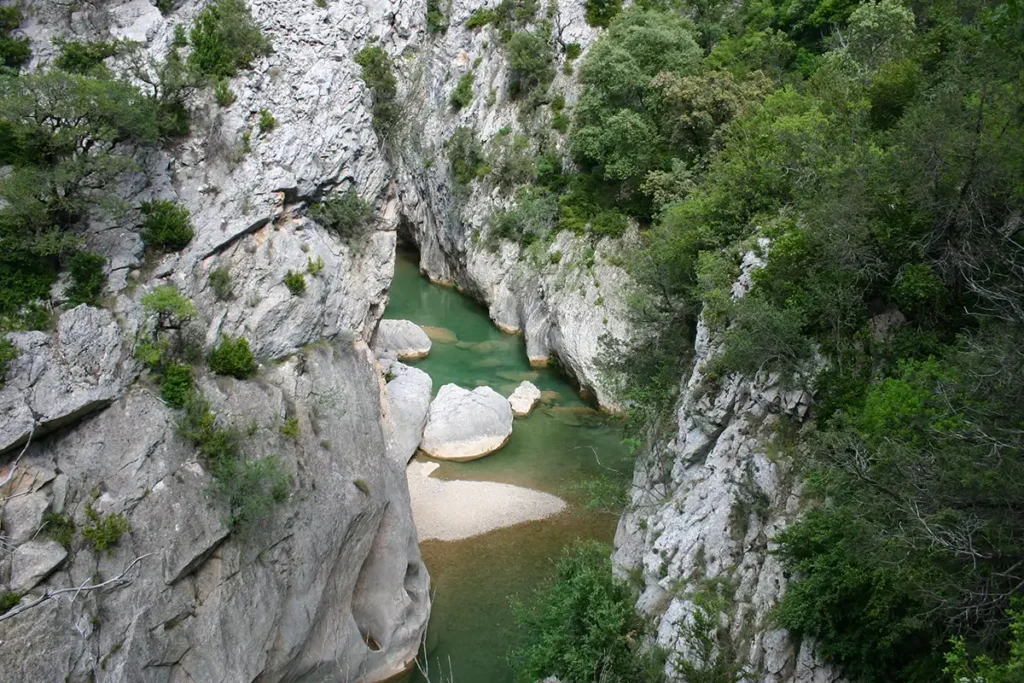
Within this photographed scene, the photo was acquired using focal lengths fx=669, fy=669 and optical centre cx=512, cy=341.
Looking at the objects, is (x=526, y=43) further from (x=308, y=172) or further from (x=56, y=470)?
(x=56, y=470)

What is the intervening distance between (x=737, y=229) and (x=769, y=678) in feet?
40.3

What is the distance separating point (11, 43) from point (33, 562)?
622 inches

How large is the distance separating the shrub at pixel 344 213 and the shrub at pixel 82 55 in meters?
7.17

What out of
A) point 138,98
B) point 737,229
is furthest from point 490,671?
point 138,98

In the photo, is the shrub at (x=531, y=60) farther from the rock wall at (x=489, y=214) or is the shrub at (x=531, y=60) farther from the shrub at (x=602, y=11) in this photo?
the shrub at (x=602, y=11)

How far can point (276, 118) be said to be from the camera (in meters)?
21.6

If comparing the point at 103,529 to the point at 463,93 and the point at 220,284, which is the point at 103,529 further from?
the point at 463,93

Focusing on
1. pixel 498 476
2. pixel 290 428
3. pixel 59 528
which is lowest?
pixel 498 476

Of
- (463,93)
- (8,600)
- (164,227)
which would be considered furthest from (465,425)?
(463,93)

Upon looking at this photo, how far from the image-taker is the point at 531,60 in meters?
37.6

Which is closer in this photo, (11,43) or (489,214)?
(11,43)

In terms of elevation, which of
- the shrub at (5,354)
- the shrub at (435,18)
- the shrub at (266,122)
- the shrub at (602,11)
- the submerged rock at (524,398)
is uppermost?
the shrub at (602,11)

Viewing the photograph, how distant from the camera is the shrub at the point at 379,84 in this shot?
25500 mm

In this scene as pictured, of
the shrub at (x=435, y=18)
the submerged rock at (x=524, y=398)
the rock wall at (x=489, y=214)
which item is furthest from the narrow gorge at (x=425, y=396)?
the shrub at (x=435, y=18)
